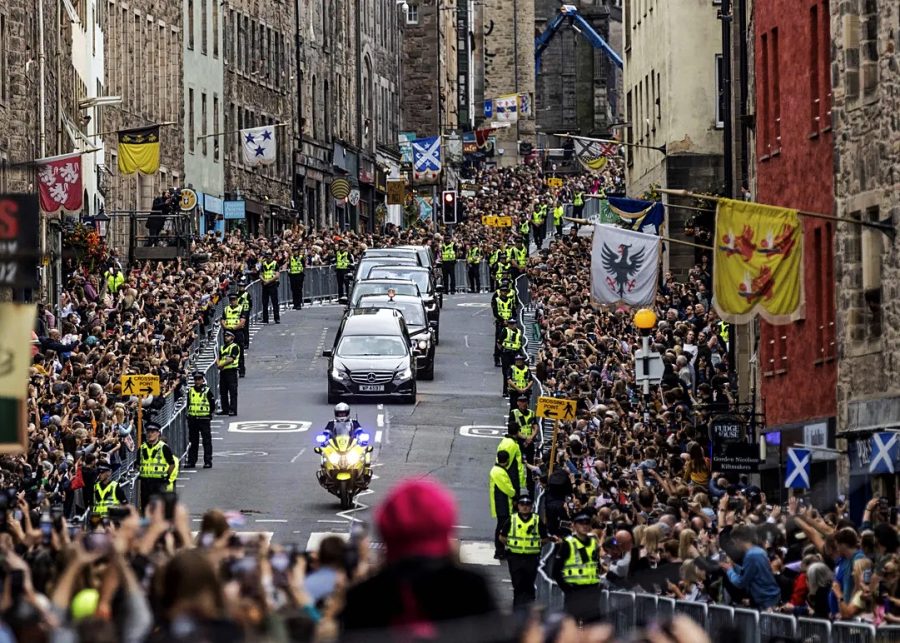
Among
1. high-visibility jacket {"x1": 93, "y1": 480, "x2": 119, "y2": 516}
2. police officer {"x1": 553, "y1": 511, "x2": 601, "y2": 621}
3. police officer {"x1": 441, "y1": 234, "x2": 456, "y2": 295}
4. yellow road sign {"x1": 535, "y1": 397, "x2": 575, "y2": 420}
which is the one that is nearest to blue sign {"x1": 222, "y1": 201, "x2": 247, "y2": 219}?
Result: police officer {"x1": 441, "y1": 234, "x2": 456, "y2": 295}

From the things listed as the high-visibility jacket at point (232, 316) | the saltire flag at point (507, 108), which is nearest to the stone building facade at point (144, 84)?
the high-visibility jacket at point (232, 316)

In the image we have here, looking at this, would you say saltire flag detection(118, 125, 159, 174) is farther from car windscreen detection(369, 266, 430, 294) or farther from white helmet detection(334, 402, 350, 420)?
white helmet detection(334, 402, 350, 420)

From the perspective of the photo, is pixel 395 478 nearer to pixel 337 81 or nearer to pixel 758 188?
pixel 758 188

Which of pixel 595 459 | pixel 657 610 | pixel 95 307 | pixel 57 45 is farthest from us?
pixel 57 45

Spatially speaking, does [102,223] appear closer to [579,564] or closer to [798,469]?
[798,469]

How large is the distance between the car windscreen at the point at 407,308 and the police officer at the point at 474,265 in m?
19.8

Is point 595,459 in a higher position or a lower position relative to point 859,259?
lower

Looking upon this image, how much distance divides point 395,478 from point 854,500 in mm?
10606

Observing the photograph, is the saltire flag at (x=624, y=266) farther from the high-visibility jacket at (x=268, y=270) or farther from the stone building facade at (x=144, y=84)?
the stone building facade at (x=144, y=84)

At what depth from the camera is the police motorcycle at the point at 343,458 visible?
3403 cm

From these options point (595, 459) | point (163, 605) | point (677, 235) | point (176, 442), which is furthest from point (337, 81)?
point (163, 605)

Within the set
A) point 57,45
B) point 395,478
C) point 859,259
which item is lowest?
point 395,478

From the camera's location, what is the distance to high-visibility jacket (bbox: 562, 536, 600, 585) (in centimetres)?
2302

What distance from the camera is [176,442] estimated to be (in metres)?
39.6
